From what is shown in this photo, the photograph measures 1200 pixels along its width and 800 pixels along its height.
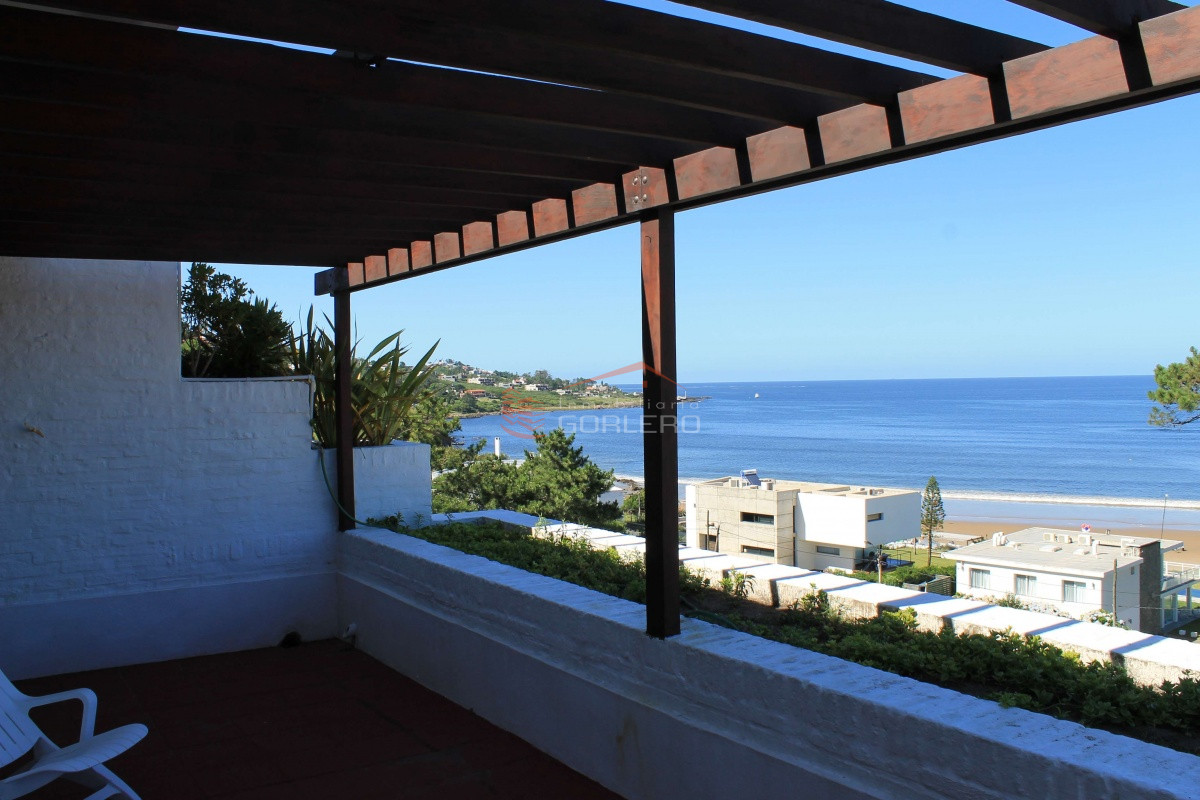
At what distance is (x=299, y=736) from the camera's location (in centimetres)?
405

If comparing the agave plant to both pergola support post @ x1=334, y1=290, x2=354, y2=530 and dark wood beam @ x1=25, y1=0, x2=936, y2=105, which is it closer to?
pergola support post @ x1=334, y1=290, x2=354, y2=530

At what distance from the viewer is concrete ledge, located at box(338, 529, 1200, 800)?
81.8 inches

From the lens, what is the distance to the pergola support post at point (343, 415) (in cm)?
555

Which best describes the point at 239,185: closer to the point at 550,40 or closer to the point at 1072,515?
the point at 550,40

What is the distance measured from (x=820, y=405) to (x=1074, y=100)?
258 feet

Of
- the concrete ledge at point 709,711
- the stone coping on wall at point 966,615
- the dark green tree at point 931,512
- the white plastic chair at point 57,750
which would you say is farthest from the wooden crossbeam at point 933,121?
the dark green tree at point 931,512

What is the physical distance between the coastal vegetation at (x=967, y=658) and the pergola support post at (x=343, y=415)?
177cm

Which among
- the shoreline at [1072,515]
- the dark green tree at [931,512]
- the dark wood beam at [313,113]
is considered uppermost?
the dark wood beam at [313,113]

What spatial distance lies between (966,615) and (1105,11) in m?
2.48

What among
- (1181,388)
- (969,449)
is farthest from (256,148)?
(969,449)

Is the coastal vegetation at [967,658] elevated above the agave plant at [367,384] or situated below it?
below

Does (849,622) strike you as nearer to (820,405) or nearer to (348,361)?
(348,361)

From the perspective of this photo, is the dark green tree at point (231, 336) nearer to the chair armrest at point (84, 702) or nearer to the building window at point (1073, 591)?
the chair armrest at point (84, 702)

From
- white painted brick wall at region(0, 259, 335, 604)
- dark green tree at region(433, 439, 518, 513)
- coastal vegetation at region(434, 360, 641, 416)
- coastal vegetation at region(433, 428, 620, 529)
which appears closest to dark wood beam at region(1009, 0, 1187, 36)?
white painted brick wall at region(0, 259, 335, 604)
